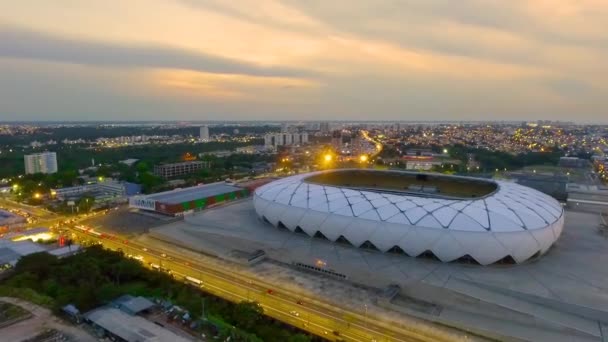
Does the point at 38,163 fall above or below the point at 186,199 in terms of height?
above

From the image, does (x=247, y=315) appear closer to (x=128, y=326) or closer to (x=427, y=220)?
(x=128, y=326)

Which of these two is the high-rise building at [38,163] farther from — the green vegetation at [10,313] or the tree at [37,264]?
the green vegetation at [10,313]

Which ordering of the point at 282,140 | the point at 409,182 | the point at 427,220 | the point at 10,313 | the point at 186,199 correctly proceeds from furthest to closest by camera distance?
the point at 282,140 → the point at 186,199 → the point at 409,182 → the point at 427,220 → the point at 10,313

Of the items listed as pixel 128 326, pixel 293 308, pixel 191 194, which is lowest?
pixel 293 308

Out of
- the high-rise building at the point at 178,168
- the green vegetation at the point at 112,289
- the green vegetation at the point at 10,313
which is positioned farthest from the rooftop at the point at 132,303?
the high-rise building at the point at 178,168

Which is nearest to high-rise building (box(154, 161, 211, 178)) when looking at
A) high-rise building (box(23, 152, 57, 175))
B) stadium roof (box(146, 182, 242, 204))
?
high-rise building (box(23, 152, 57, 175))

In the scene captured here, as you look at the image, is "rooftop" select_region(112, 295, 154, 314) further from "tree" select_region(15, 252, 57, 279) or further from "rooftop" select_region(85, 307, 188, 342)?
"tree" select_region(15, 252, 57, 279)

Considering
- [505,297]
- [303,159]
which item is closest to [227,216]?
[505,297]

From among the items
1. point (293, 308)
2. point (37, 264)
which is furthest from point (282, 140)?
point (293, 308)
